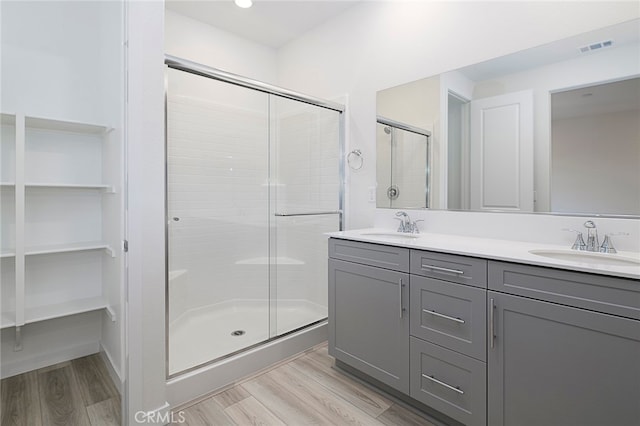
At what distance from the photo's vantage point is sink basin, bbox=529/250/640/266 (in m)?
1.32

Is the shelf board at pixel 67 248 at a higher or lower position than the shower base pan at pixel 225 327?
higher

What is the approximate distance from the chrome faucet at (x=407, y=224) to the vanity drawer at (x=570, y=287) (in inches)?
34.6

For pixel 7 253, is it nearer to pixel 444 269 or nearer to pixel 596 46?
pixel 444 269

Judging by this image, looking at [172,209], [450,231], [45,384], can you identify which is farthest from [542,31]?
[45,384]

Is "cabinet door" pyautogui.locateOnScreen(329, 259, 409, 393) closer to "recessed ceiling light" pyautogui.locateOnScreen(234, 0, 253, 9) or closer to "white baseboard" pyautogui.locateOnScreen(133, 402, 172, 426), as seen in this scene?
"white baseboard" pyautogui.locateOnScreen(133, 402, 172, 426)

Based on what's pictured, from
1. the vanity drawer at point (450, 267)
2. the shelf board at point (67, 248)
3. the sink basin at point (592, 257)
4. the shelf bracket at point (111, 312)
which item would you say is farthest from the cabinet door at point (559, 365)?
the shelf board at point (67, 248)

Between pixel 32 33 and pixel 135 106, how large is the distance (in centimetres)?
115

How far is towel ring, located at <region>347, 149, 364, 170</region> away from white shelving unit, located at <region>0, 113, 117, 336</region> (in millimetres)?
1726

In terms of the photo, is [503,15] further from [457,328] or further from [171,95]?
[171,95]

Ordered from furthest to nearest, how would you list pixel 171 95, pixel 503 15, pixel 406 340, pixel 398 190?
pixel 398 190 → pixel 171 95 → pixel 503 15 → pixel 406 340

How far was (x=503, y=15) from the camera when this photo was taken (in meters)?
1.86

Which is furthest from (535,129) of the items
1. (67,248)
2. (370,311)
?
(67,248)

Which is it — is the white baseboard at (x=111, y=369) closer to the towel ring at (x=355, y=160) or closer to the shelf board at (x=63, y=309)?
the shelf board at (x=63, y=309)

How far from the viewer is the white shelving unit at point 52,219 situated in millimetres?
1818
